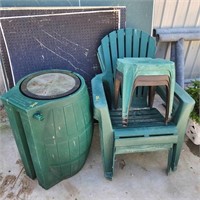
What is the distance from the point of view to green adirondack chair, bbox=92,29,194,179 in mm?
1592

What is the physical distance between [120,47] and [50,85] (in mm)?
806

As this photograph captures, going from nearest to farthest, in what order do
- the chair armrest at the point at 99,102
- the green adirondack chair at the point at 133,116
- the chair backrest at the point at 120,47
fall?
the chair armrest at the point at 99,102 < the green adirondack chair at the point at 133,116 < the chair backrest at the point at 120,47

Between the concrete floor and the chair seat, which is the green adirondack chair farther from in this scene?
the concrete floor

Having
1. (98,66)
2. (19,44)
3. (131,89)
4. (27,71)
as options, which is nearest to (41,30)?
(19,44)

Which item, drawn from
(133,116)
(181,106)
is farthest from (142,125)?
(181,106)

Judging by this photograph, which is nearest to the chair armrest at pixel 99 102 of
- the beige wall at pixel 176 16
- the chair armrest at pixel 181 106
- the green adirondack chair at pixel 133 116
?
the green adirondack chair at pixel 133 116

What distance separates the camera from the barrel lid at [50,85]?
1448mm

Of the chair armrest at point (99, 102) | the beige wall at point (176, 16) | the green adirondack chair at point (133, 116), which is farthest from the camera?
the beige wall at point (176, 16)

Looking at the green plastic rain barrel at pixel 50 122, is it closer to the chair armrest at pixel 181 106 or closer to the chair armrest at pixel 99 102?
the chair armrest at pixel 99 102

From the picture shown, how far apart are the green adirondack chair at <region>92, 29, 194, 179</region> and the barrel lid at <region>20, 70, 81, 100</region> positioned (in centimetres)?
18

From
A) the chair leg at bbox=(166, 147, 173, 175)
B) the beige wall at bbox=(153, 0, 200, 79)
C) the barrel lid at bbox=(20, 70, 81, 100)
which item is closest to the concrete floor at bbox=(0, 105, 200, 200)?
the chair leg at bbox=(166, 147, 173, 175)

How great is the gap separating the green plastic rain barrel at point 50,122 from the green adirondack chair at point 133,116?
151mm

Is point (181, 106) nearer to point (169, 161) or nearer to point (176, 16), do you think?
point (169, 161)

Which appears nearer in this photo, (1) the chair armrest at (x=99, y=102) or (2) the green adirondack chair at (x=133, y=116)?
(1) the chair armrest at (x=99, y=102)
